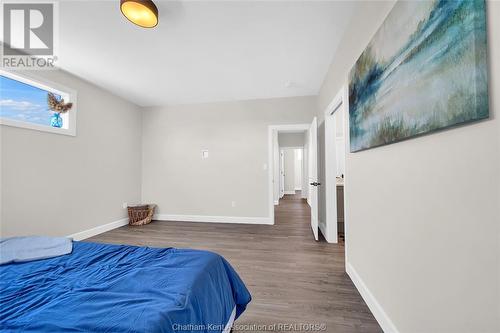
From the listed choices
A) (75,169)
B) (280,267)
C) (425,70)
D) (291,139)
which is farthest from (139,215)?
(291,139)

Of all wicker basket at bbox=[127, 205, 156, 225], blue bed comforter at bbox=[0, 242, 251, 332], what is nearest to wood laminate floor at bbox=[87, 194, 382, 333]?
wicker basket at bbox=[127, 205, 156, 225]

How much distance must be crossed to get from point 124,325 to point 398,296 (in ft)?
4.83

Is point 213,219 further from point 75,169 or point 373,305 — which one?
point 373,305

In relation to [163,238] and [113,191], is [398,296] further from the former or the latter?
[113,191]

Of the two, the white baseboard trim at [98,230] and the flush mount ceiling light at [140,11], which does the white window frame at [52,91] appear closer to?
the white baseboard trim at [98,230]

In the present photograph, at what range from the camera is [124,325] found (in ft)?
2.27

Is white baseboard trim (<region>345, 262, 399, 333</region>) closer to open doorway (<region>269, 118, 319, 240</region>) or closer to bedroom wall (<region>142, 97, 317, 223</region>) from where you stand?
open doorway (<region>269, 118, 319, 240</region>)

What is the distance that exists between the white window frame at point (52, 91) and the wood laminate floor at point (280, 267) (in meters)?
1.77

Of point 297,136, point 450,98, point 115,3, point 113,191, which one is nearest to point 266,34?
point 115,3

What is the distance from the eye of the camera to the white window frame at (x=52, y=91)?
236 cm

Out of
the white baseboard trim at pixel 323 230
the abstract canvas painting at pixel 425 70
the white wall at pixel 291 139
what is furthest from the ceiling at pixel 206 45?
the white wall at pixel 291 139

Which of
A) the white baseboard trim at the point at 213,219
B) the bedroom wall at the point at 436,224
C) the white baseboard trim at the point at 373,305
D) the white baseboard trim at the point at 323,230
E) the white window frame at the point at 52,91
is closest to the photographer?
the bedroom wall at the point at 436,224

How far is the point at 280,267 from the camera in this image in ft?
7.30

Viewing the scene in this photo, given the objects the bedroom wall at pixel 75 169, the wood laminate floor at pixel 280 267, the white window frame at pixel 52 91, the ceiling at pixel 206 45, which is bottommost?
the wood laminate floor at pixel 280 267
